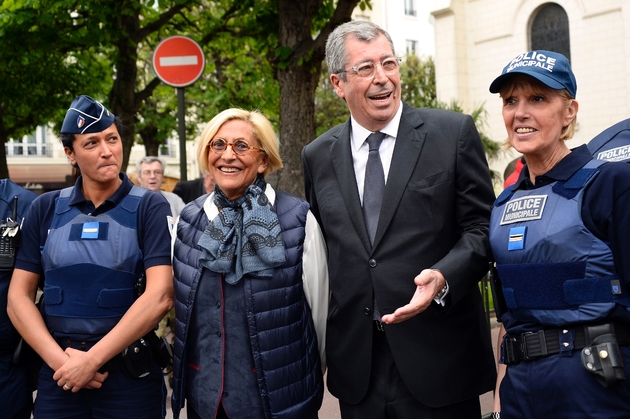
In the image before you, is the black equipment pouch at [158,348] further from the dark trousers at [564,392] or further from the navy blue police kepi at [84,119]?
the dark trousers at [564,392]

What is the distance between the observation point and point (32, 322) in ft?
10.9

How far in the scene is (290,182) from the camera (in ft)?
28.9

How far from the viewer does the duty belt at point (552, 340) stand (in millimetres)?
2455

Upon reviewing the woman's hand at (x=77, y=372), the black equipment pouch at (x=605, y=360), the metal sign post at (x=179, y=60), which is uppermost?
the metal sign post at (x=179, y=60)

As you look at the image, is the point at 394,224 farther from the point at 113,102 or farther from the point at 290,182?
the point at 113,102

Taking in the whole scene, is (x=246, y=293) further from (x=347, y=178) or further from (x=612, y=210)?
(x=612, y=210)

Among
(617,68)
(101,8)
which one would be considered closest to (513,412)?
(101,8)

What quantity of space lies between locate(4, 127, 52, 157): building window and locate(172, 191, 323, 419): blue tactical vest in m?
36.1

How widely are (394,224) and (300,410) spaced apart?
2.96 feet

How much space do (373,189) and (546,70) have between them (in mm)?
884

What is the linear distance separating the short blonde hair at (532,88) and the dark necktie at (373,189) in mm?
653

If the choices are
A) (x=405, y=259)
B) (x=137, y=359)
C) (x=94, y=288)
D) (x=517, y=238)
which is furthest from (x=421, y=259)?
(x=94, y=288)

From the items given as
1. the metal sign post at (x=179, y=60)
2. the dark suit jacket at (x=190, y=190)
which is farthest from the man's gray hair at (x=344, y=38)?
the dark suit jacket at (x=190, y=190)

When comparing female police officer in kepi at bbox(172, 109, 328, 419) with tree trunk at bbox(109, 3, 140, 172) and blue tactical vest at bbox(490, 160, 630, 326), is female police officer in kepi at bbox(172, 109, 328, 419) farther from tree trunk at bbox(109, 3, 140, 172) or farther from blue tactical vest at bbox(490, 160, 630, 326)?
tree trunk at bbox(109, 3, 140, 172)
